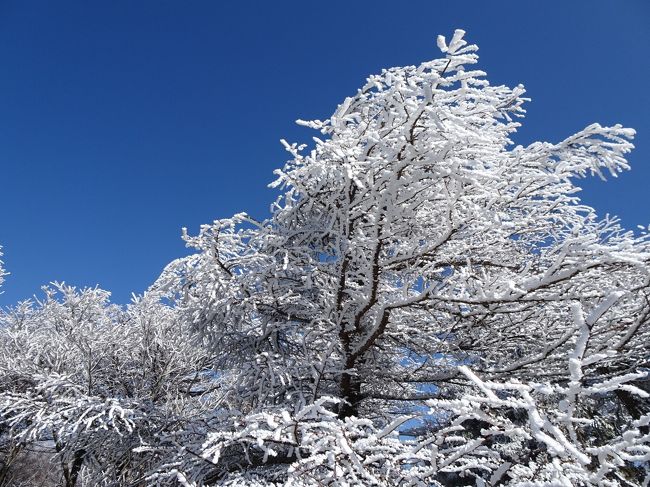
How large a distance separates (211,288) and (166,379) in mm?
6502

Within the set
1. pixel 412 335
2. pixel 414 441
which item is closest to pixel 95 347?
pixel 412 335

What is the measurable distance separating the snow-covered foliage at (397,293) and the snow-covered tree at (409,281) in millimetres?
28

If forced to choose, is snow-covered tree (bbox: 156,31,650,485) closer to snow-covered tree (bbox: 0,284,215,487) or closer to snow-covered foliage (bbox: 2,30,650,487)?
snow-covered foliage (bbox: 2,30,650,487)

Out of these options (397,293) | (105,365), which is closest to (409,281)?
(397,293)

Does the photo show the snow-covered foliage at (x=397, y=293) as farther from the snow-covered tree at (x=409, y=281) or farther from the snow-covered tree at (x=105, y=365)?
the snow-covered tree at (x=105, y=365)

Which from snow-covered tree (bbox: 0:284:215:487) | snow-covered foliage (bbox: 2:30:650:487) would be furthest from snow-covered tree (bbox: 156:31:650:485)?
snow-covered tree (bbox: 0:284:215:487)

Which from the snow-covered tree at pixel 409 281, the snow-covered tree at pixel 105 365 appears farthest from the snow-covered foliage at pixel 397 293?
the snow-covered tree at pixel 105 365

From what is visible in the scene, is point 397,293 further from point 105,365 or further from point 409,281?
point 105,365

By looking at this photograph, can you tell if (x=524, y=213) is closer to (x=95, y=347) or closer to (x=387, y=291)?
(x=387, y=291)

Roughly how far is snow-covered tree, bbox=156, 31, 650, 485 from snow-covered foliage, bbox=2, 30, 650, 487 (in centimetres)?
3

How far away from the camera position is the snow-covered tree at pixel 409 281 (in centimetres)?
351

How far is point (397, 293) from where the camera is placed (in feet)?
15.6

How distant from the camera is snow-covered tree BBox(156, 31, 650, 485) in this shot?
138 inches

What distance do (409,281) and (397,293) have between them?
549 mm
